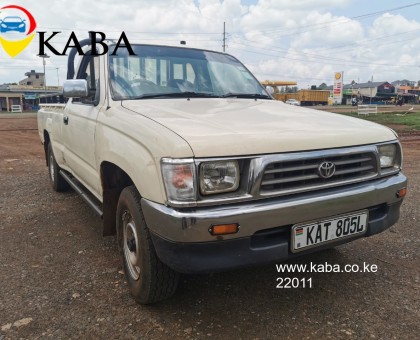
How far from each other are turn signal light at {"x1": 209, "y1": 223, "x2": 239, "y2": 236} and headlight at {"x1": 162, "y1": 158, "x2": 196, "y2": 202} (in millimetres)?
193

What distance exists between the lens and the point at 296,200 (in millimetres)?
2262

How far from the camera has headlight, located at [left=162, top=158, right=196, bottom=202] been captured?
80.2 inches

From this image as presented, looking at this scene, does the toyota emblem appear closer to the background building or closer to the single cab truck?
the single cab truck

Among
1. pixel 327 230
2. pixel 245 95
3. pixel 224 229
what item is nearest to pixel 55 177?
pixel 245 95

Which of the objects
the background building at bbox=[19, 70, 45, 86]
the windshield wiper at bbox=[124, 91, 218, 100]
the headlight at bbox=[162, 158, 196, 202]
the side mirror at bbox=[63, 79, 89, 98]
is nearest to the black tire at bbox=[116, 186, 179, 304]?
the headlight at bbox=[162, 158, 196, 202]

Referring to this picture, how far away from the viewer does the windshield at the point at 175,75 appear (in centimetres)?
327

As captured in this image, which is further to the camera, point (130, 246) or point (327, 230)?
point (130, 246)

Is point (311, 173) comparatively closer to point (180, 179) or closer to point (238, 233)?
point (238, 233)

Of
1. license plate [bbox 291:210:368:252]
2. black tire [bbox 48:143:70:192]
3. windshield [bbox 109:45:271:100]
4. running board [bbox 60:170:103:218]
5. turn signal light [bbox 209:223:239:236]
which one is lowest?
black tire [bbox 48:143:70:192]

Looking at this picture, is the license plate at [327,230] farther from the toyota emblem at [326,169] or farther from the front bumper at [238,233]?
the toyota emblem at [326,169]

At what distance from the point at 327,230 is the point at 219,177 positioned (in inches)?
31.8

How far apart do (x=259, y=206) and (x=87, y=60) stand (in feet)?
9.11

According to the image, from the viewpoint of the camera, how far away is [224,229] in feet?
6.73

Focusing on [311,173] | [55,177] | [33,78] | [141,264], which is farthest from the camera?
[33,78]
